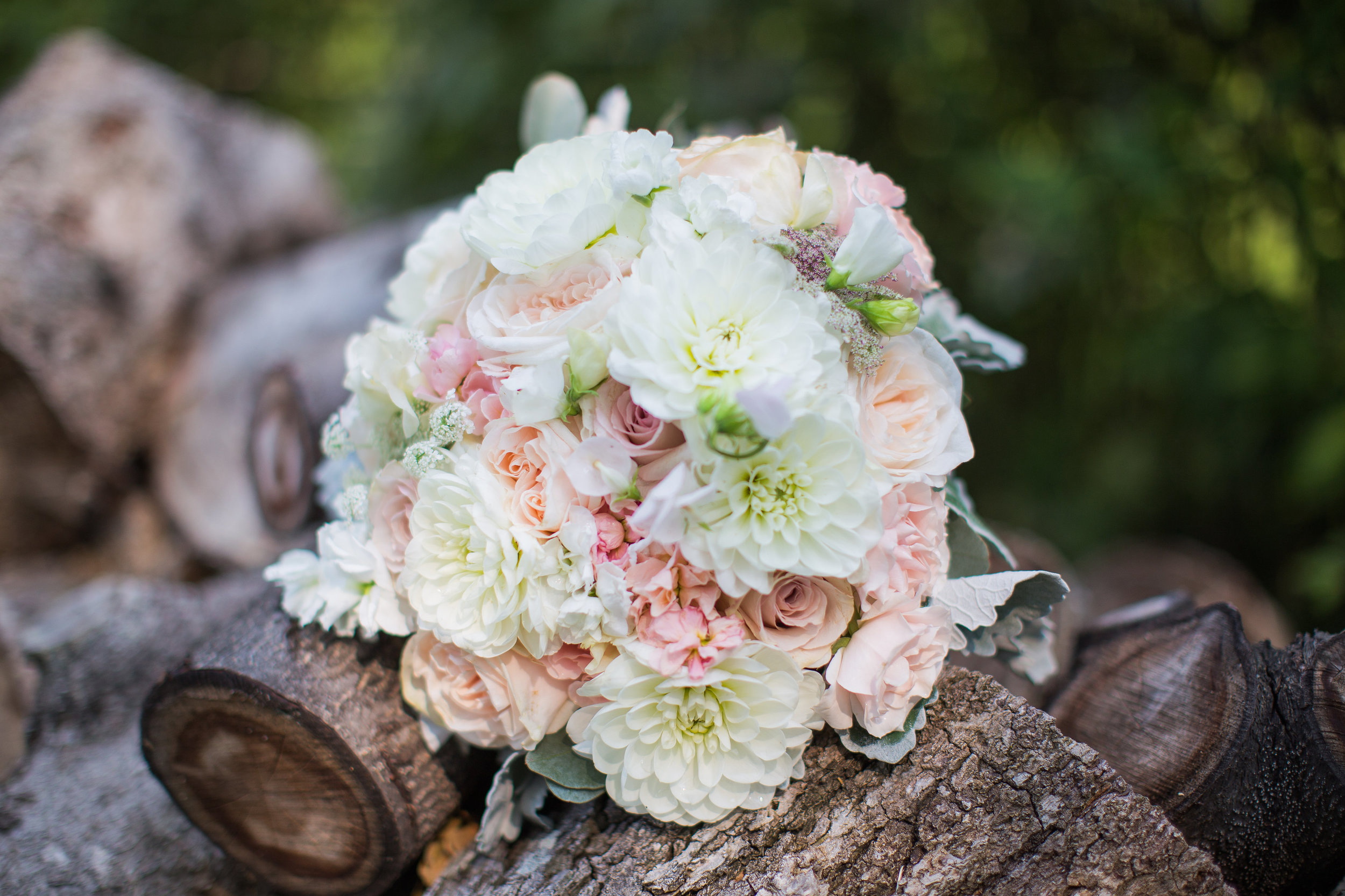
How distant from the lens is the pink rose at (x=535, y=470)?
827 millimetres

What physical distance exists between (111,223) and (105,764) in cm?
152

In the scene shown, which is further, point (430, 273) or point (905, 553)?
point (430, 273)

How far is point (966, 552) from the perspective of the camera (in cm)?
100

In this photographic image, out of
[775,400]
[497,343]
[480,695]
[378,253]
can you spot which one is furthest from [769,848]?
[378,253]

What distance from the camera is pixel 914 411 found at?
856mm

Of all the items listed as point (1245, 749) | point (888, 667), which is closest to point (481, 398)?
point (888, 667)

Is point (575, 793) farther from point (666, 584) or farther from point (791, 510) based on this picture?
point (791, 510)

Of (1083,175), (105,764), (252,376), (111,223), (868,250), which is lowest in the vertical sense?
(105,764)

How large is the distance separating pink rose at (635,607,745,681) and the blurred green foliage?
1.78 m

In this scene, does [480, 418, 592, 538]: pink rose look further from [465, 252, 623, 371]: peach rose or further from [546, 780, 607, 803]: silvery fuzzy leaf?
[546, 780, 607, 803]: silvery fuzzy leaf

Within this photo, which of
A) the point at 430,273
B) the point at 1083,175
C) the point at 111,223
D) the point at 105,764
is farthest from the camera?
the point at 1083,175

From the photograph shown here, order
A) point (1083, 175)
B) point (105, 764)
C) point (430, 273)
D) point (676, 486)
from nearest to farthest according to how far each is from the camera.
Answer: point (676, 486)
point (430, 273)
point (105, 764)
point (1083, 175)

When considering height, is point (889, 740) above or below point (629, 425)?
Result: below

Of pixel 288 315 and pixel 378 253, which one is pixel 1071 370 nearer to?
pixel 378 253
